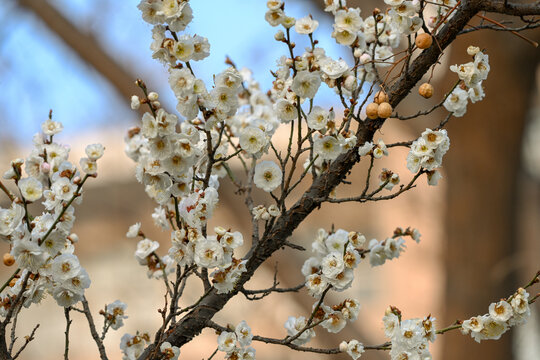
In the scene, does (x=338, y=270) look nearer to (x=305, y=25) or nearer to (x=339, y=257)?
(x=339, y=257)

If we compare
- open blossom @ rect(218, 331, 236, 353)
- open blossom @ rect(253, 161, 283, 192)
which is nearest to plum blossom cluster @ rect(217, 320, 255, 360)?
open blossom @ rect(218, 331, 236, 353)

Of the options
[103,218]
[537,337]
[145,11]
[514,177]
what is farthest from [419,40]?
[537,337]

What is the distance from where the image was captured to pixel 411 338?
63 cm

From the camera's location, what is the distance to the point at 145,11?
23.8 inches

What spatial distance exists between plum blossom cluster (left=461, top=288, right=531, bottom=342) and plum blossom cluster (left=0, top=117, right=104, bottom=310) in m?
0.41

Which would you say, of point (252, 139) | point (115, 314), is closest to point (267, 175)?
point (252, 139)

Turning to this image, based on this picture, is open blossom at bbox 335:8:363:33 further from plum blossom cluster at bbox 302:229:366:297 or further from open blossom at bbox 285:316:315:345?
open blossom at bbox 285:316:315:345

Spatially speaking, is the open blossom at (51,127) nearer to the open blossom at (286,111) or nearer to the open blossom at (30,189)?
the open blossom at (30,189)

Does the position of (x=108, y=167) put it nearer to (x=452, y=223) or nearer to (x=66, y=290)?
Answer: (x=452, y=223)

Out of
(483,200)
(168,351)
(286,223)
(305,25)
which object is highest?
(483,200)

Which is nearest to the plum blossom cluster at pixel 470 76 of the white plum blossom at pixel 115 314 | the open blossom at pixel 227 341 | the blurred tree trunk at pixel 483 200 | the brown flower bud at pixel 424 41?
the brown flower bud at pixel 424 41

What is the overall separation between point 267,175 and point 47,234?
241mm

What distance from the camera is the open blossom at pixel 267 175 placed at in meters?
0.69

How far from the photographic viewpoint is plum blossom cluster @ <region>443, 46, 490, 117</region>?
656 millimetres
